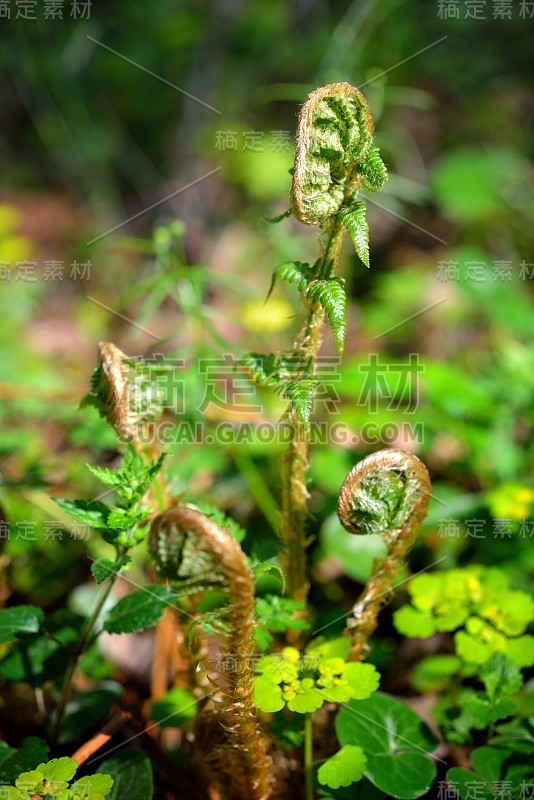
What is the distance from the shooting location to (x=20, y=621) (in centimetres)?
115

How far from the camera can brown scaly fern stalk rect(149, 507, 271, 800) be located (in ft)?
2.84

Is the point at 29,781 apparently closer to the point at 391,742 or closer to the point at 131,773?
the point at 131,773

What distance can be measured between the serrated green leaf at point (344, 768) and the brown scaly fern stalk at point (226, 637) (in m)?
0.10

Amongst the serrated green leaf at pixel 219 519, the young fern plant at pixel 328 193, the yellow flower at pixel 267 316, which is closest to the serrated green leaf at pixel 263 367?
the young fern plant at pixel 328 193

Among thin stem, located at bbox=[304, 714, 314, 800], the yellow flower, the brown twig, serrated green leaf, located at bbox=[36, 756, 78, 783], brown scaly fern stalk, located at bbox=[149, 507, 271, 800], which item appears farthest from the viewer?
the yellow flower

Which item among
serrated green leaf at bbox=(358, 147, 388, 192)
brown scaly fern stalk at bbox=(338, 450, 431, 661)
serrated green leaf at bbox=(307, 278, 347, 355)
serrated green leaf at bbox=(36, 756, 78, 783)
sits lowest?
serrated green leaf at bbox=(36, 756, 78, 783)

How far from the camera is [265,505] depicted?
184 centimetres

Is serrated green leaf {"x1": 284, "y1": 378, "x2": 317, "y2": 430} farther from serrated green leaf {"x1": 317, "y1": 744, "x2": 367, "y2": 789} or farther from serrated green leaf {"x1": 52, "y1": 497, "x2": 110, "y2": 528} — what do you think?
serrated green leaf {"x1": 317, "y1": 744, "x2": 367, "y2": 789}

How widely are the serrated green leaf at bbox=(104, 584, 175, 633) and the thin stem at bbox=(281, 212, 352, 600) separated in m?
0.24

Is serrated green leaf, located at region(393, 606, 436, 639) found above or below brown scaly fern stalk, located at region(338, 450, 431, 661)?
below

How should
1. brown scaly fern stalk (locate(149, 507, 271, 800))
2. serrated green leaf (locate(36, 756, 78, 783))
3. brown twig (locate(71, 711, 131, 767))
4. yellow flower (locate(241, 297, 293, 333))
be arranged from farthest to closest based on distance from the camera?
1. yellow flower (locate(241, 297, 293, 333))
2. brown twig (locate(71, 711, 131, 767))
3. serrated green leaf (locate(36, 756, 78, 783))
4. brown scaly fern stalk (locate(149, 507, 271, 800))

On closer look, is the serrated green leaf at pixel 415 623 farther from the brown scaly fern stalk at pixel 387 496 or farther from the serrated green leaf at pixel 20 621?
the serrated green leaf at pixel 20 621

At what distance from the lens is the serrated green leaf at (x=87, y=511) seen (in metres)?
1.06

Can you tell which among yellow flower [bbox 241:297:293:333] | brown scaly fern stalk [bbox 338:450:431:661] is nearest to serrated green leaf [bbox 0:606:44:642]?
brown scaly fern stalk [bbox 338:450:431:661]
